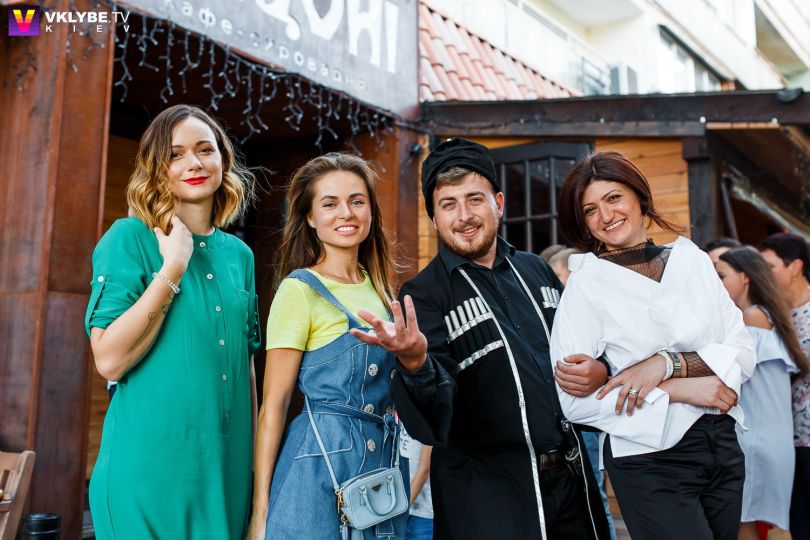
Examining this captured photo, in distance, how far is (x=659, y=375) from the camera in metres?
2.22

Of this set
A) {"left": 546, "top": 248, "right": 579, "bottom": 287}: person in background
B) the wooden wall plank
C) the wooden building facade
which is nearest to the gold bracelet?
the wooden wall plank

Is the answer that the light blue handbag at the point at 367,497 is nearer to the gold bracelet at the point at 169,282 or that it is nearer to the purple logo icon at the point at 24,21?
the gold bracelet at the point at 169,282

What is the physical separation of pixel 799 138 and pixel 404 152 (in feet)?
10.7

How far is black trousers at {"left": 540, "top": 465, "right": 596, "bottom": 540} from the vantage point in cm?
227

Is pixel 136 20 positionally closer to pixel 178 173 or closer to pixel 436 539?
pixel 178 173

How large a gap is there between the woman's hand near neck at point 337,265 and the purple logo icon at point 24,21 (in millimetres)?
2579

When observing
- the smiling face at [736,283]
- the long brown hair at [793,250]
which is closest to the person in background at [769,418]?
the smiling face at [736,283]

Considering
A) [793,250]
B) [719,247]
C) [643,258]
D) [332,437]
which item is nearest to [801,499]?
[793,250]

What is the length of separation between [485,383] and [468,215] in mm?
568

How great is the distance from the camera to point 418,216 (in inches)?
259

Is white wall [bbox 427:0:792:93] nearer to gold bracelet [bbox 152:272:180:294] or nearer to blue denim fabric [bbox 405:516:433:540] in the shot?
blue denim fabric [bbox 405:516:433:540]

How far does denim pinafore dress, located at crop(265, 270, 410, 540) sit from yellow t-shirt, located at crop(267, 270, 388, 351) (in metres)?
0.02

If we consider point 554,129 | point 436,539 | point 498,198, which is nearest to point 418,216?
point 554,129

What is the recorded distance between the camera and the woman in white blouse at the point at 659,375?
2189mm
